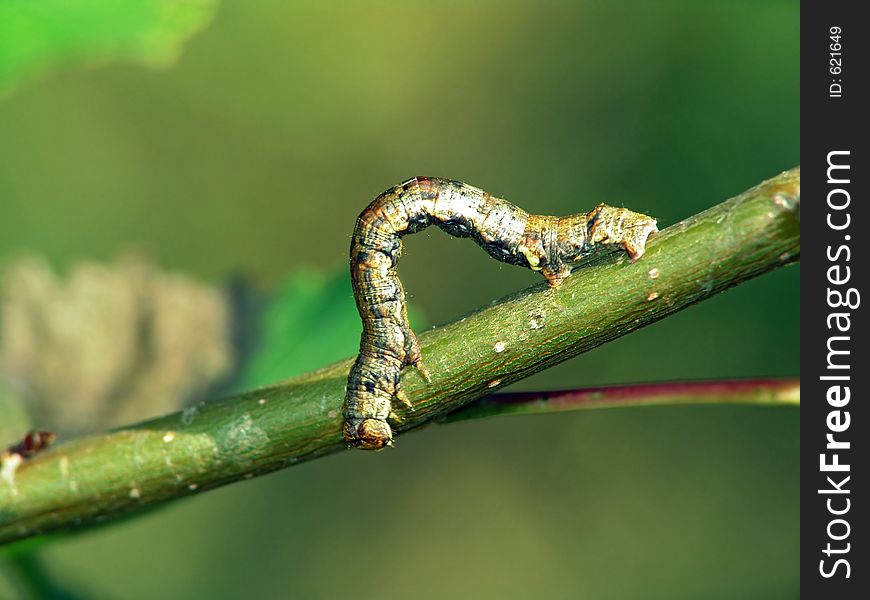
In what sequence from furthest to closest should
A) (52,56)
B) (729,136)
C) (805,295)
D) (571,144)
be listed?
(571,144) → (729,136) → (52,56) → (805,295)

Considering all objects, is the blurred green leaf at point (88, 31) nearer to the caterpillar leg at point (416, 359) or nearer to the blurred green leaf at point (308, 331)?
the blurred green leaf at point (308, 331)

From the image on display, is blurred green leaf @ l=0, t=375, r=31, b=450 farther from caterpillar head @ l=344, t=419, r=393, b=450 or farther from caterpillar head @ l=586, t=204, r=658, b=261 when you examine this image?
caterpillar head @ l=586, t=204, r=658, b=261

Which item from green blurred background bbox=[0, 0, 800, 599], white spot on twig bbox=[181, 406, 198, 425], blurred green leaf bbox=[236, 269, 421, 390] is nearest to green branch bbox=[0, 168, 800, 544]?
white spot on twig bbox=[181, 406, 198, 425]

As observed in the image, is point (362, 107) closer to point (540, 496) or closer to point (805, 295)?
point (540, 496)

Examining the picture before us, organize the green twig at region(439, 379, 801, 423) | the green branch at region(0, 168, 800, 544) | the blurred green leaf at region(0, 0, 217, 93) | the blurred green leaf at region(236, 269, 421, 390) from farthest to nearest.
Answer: the blurred green leaf at region(236, 269, 421, 390)
the blurred green leaf at region(0, 0, 217, 93)
the green twig at region(439, 379, 801, 423)
the green branch at region(0, 168, 800, 544)

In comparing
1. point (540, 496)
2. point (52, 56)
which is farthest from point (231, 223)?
point (52, 56)

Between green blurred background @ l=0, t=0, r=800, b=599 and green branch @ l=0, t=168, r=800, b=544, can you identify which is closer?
green branch @ l=0, t=168, r=800, b=544

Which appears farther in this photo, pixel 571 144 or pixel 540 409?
pixel 571 144
